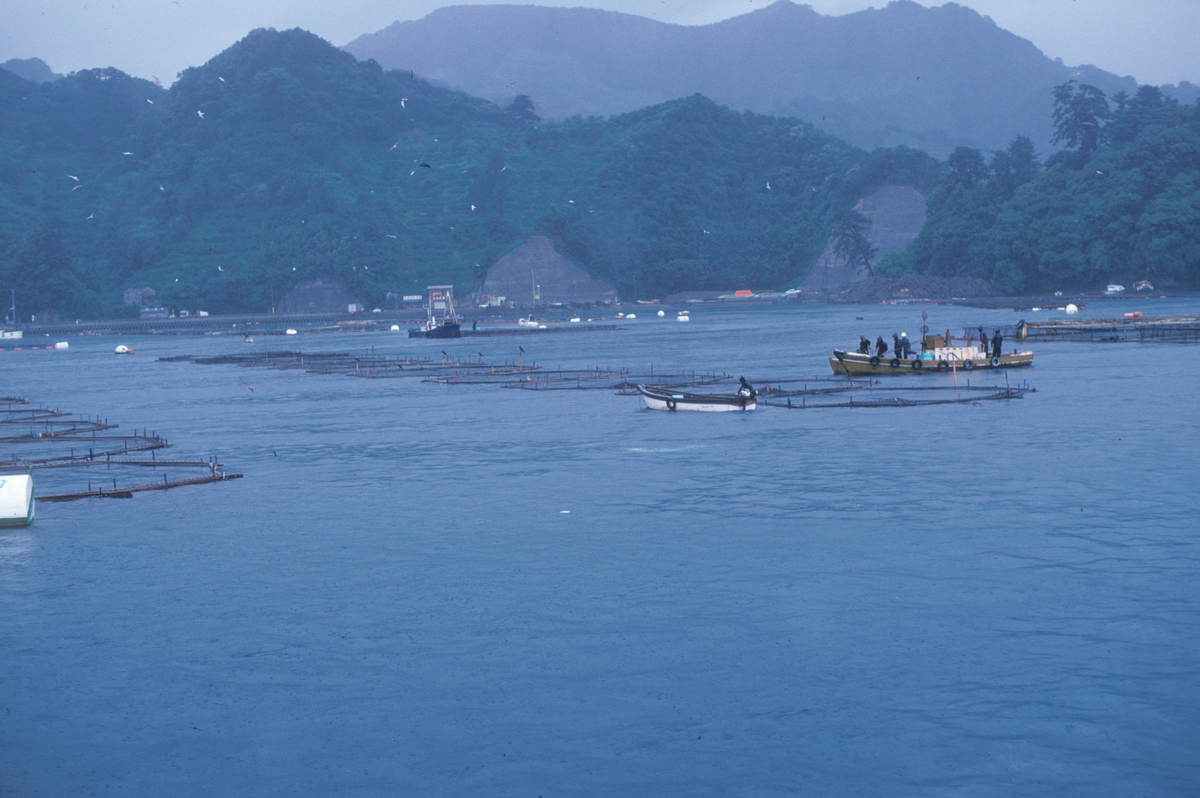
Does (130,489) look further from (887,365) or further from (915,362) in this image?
(915,362)

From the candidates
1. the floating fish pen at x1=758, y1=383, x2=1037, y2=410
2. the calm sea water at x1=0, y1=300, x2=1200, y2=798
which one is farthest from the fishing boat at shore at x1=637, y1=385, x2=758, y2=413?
the calm sea water at x1=0, y1=300, x2=1200, y2=798

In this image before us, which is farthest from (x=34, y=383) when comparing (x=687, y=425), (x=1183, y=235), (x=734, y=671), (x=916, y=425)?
(x=1183, y=235)

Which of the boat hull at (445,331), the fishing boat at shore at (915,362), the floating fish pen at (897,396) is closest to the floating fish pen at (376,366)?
the fishing boat at shore at (915,362)

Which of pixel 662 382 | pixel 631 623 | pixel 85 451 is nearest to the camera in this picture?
pixel 631 623

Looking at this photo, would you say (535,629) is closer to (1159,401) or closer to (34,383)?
(1159,401)

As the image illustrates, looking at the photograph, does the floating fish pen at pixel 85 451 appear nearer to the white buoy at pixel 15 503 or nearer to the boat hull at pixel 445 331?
the white buoy at pixel 15 503

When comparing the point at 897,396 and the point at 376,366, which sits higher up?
the point at 376,366

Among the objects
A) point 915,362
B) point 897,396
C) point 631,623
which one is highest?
point 915,362

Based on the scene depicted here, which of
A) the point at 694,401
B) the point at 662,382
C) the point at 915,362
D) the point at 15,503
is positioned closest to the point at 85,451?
the point at 15,503
